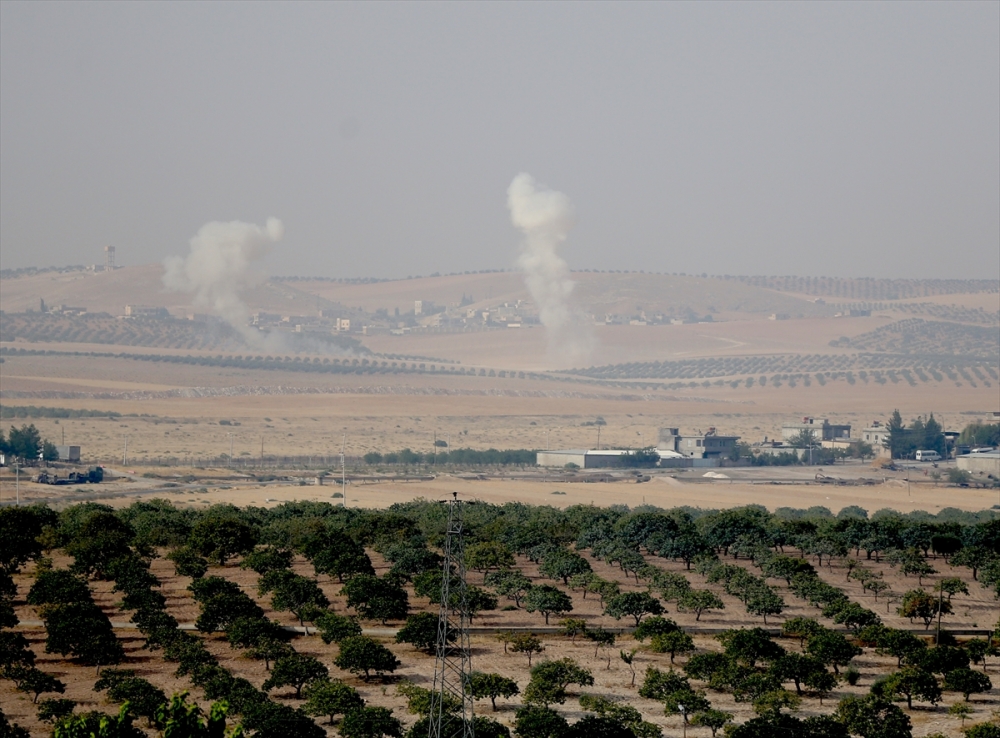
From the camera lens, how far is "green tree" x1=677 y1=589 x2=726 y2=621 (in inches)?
1732

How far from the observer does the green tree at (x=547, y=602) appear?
43.0 meters

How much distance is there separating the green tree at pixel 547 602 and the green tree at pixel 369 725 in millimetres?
12935

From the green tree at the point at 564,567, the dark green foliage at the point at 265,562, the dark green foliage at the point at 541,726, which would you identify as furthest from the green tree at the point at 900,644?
the dark green foliage at the point at 265,562

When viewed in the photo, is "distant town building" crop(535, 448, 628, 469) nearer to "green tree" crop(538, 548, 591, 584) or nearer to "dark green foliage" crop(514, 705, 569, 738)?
"green tree" crop(538, 548, 591, 584)

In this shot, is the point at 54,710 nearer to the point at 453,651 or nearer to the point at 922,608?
the point at 453,651

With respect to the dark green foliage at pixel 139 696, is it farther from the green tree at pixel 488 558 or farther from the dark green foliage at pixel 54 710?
the green tree at pixel 488 558

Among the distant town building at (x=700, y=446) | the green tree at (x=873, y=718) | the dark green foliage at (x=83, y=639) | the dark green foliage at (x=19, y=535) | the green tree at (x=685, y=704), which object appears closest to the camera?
the green tree at (x=873, y=718)

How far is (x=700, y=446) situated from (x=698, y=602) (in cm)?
7410

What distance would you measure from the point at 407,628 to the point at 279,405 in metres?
119

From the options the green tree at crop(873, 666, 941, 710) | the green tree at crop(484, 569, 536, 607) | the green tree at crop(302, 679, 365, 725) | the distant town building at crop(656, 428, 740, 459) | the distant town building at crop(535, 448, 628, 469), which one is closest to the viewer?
the green tree at crop(302, 679, 365, 725)

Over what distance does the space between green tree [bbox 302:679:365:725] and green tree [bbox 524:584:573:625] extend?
36.0ft

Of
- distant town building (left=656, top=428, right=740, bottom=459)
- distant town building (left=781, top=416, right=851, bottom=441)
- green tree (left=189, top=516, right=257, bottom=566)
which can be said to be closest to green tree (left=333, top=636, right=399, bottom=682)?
green tree (left=189, top=516, right=257, bottom=566)

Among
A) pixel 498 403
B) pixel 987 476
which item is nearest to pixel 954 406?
pixel 498 403

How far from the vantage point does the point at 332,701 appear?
3216 centimetres
